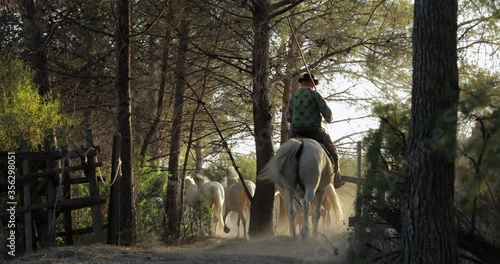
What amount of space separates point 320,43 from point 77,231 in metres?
7.83

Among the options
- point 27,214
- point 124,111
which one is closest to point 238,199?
point 124,111

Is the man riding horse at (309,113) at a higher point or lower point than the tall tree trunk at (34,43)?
lower

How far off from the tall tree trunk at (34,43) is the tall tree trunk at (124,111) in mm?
4127

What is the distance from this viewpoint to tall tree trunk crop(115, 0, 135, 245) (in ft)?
45.3

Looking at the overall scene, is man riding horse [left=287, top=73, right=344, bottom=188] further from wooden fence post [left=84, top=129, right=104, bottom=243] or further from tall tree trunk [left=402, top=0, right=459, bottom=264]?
tall tree trunk [left=402, top=0, right=459, bottom=264]

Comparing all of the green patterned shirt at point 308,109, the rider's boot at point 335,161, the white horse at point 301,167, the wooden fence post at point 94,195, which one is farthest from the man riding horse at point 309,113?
the wooden fence post at point 94,195

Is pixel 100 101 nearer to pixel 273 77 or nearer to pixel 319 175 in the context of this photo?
pixel 273 77

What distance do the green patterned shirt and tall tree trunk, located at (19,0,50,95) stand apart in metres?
6.20

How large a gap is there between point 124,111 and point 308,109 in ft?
11.2

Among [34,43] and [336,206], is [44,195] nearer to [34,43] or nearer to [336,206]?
[34,43]

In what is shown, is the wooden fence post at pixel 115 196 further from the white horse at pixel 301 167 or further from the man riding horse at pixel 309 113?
the man riding horse at pixel 309 113

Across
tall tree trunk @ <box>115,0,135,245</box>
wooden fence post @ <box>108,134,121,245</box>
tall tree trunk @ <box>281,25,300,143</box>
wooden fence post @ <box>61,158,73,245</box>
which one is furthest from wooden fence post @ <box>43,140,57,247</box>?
tall tree trunk @ <box>281,25,300,143</box>

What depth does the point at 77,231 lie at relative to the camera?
1355cm

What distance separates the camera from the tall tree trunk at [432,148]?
25.5ft
